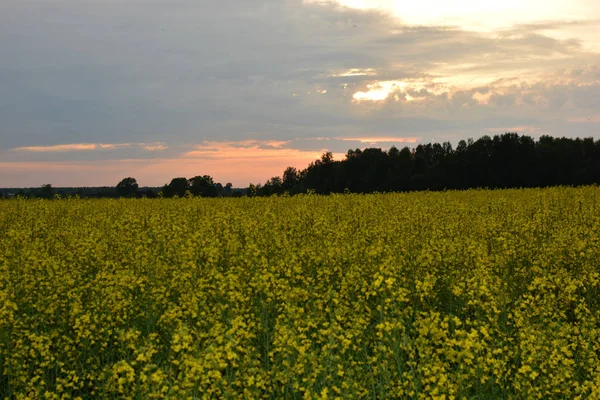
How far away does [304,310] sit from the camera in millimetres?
8656

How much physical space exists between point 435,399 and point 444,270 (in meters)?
5.43

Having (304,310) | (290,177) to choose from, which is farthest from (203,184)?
(290,177)

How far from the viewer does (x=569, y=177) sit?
5725cm

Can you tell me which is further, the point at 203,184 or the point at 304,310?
the point at 203,184

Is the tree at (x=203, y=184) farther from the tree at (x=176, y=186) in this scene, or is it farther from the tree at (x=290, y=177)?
the tree at (x=290, y=177)

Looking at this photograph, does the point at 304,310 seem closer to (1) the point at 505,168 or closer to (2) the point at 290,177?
(1) the point at 505,168

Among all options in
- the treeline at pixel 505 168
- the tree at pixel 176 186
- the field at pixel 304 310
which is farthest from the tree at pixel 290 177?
the field at pixel 304 310

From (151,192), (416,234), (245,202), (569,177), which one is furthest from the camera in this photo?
(569,177)

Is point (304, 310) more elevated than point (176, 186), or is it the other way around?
point (176, 186)

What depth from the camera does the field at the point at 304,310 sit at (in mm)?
5602

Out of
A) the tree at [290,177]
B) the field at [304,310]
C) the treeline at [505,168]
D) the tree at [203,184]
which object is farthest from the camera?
the tree at [290,177]

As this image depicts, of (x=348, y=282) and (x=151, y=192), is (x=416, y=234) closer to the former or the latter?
(x=348, y=282)

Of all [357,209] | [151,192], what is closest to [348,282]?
[357,209]

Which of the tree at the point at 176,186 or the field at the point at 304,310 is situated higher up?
the tree at the point at 176,186
